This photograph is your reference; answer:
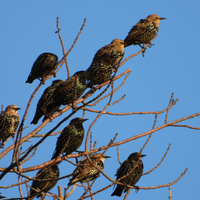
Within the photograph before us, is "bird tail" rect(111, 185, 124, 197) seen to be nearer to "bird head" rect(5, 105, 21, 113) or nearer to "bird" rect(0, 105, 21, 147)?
"bird" rect(0, 105, 21, 147)

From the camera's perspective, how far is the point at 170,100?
4.40m

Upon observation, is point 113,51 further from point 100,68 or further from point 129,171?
point 129,171

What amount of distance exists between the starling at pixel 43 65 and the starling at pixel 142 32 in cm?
166

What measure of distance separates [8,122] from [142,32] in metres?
3.42

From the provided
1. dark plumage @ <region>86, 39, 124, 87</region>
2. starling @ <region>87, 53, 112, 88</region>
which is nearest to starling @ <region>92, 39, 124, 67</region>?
dark plumage @ <region>86, 39, 124, 87</region>

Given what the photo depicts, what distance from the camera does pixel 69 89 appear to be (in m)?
5.25

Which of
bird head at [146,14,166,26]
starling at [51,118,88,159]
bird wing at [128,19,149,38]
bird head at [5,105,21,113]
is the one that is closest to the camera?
starling at [51,118,88,159]

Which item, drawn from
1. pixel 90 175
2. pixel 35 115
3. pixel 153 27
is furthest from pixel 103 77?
pixel 153 27

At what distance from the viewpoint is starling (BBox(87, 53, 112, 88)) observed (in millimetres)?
5734

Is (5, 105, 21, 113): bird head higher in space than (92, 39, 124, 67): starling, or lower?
lower

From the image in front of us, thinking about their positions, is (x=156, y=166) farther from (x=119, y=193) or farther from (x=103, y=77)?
(x=119, y=193)

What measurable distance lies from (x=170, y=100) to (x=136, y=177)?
229 cm

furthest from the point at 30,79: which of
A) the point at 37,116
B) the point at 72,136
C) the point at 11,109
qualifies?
the point at 72,136

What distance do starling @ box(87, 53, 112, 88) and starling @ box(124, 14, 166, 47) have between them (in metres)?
1.91
